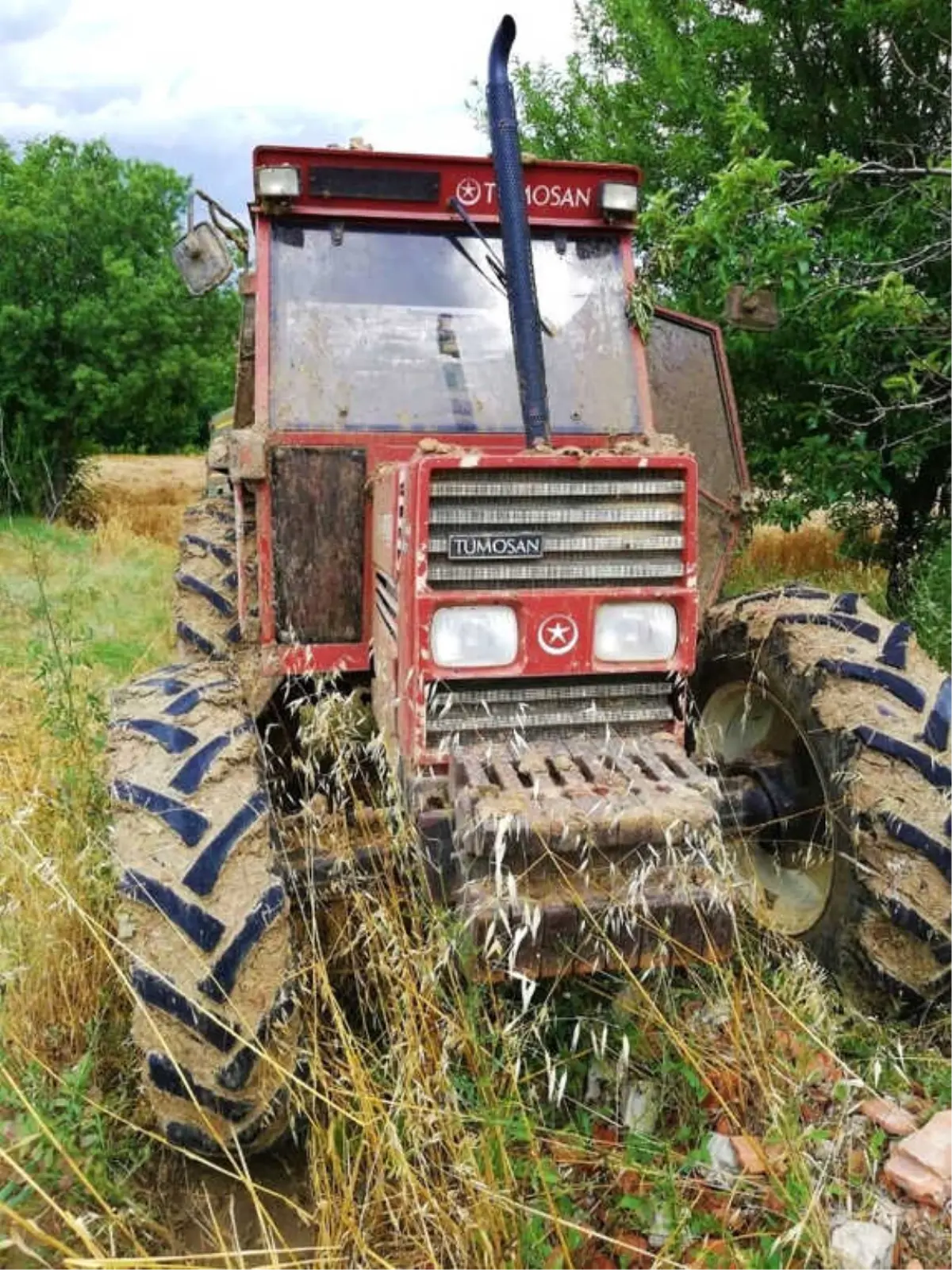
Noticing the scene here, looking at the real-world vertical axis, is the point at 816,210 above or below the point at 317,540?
above

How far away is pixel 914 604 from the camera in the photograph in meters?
5.95

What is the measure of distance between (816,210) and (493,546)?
3.26 m

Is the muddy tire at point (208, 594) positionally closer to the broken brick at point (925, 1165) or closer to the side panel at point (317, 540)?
the side panel at point (317, 540)

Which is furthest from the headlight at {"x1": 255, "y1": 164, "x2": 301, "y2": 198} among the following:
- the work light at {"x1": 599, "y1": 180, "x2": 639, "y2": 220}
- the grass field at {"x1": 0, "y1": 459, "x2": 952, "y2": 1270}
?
the grass field at {"x1": 0, "y1": 459, "x2": 952, "y2": 1270}

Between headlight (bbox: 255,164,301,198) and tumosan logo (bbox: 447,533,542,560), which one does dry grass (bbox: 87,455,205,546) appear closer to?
headlight (bbox: 255,164,301,198)

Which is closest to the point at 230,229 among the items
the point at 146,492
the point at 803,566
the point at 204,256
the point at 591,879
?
the point at 204,256

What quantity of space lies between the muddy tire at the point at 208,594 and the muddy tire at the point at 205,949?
1145 mm

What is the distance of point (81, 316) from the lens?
18531 mm

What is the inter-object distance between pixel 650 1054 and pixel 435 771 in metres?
0.89

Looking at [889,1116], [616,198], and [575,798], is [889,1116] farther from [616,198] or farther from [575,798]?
[616,198]

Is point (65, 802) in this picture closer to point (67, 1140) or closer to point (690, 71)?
point (67, 1140)

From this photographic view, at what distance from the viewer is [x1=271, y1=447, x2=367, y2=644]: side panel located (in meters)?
3.44

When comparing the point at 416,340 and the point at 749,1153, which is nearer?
the point at 749,1153

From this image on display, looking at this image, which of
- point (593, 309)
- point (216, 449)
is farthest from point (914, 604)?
point (216, 449)
